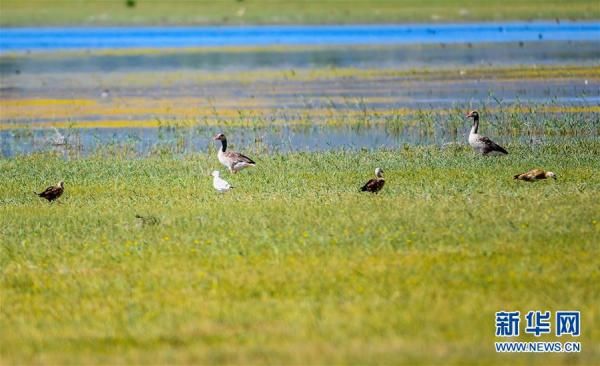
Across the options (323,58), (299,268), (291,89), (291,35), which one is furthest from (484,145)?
(291,35)

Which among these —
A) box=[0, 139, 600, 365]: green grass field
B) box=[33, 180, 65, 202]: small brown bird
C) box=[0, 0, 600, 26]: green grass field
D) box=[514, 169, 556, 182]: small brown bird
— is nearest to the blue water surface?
box=[0, 0, 600, 26]: green grass field

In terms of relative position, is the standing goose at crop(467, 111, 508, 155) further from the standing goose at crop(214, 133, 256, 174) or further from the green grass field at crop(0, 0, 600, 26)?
the green grass field at crop(0, 0, 600, 26)

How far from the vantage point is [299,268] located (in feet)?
43.7

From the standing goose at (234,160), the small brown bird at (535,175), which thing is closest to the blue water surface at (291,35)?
the standing goose at (234,160)

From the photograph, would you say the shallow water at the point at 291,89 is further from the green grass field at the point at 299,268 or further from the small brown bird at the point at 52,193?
the green grass field at the point at 299,268

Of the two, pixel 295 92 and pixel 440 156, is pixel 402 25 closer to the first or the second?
pixel 295 92

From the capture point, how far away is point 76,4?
420 ft

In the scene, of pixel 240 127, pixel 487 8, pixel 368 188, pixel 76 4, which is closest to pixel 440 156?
pixel 368 188

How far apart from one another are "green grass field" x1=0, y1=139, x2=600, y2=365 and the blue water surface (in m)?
52.7

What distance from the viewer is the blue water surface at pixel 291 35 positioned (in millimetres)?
73125

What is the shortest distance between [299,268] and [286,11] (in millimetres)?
98991

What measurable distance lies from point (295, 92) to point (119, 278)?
31.0 meters

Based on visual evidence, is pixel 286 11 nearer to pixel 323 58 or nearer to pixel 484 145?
pixel 323 58

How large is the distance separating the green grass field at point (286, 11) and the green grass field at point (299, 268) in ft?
254
